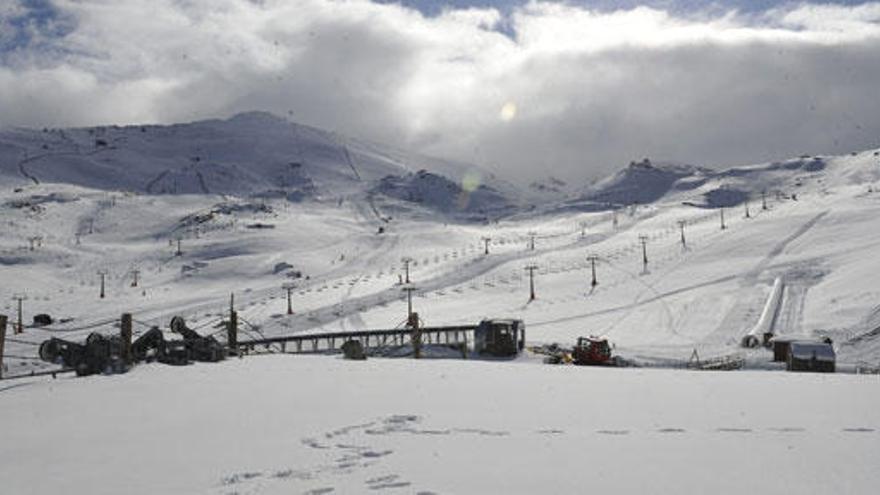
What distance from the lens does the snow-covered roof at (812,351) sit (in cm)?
3900

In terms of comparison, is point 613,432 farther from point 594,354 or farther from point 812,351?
point 812,351

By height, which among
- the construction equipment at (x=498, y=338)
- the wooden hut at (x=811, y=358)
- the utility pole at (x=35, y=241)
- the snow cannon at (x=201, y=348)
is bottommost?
the wooden hut at (x=811, y=358)

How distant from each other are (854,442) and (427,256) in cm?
12618

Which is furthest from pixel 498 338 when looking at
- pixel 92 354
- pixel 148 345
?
pixel 92 354

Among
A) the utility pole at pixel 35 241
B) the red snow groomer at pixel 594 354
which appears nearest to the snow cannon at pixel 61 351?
the red snow groomer at pixel 594 354

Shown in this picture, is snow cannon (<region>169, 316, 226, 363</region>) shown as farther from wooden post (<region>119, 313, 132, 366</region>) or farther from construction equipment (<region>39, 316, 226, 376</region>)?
wooden post (<region>119, 313, 132, 366</region>)

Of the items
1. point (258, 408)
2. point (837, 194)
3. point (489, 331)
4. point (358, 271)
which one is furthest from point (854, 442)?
point (837, 194)

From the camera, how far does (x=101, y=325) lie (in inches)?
3039

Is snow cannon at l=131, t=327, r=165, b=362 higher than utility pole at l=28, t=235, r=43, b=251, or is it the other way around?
utility pole at l=28, t=235, r=43, b=251

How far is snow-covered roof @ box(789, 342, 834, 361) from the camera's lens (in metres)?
39.0

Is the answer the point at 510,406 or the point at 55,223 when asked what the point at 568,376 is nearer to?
the point at 510,406

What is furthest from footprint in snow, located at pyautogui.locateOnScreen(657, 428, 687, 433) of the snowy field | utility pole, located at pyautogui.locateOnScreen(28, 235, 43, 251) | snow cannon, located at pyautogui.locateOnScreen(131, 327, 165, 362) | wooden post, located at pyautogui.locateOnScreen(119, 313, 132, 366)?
utility pole, located at pyautogui.locateOnScreen(28, 235, 43, 251)

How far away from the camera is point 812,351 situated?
1540 inches

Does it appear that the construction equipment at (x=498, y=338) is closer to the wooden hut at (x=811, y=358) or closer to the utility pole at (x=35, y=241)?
the wooden hut at (x=811, y=358)
